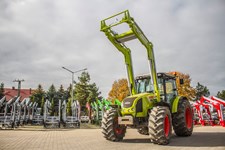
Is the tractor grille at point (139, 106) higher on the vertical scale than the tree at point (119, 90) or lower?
lower

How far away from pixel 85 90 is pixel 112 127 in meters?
46.2

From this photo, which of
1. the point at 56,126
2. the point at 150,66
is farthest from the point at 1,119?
the point at 150,66

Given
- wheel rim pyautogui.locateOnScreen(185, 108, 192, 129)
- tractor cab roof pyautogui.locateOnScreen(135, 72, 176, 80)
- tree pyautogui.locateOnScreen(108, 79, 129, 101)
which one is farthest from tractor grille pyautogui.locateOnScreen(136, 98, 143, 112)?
tree pyautogui.locateOnScreen(108, 79, 129, 101)

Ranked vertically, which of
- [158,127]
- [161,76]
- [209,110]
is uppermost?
[161,76]

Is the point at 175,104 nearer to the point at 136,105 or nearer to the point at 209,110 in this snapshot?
the point at 136,105

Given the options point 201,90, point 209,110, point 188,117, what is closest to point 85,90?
point 209,110

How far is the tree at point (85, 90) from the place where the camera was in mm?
52425

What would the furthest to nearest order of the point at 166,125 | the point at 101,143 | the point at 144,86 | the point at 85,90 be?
the point at 85,90, the point at 144,86, the point at 101,143, the point at 166,125

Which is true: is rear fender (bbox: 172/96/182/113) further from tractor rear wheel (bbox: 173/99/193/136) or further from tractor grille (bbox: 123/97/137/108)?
tractor grille (bbox: 123/97/137/108)

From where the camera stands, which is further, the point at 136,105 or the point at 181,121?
the point at 181,121

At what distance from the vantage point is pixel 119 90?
158 feet

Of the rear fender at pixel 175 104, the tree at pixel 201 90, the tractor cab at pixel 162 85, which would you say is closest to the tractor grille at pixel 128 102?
the tractor cab at pixel 162 85

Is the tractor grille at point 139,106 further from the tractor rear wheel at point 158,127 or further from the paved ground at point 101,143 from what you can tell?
the paved ground at point 101,143

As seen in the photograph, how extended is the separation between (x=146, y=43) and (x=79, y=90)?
46.5 metres
